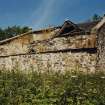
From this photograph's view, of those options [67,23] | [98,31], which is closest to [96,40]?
[98,31]

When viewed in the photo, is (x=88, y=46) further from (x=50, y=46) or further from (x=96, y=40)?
(x=50, y=46)

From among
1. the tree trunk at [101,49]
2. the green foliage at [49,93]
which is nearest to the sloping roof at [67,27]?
the tree trunk at [101,49]

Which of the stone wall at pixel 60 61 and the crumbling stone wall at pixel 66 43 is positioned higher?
the crumbling stone wall at pixel 66 43

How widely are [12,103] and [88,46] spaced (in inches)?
296

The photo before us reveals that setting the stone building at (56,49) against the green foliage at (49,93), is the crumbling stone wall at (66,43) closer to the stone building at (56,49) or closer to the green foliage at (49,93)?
the stone building at (56,49)

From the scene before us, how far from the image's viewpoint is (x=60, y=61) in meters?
14.2

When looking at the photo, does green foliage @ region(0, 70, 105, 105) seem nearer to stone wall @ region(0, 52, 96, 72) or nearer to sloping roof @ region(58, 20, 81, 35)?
stone wall @ region(0, 52, 96, 72)

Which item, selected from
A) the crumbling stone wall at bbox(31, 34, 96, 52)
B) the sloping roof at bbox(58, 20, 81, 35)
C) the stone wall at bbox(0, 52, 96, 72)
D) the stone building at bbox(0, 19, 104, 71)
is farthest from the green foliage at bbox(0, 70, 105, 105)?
the sloping roof at bbox(58, 20, 81, 35)

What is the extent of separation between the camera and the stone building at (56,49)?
13.1 metres

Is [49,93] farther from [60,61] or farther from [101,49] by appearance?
[60,61]

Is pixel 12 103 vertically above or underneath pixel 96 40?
underneath

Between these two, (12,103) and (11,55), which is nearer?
(12,103)

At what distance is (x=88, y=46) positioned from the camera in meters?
13.1

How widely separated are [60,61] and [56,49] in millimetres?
687
